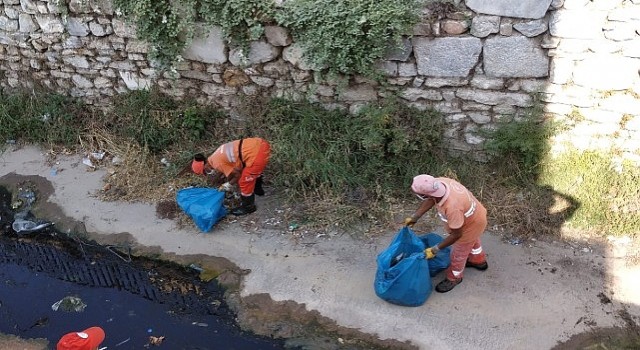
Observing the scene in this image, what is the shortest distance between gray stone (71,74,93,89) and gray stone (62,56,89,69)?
148 mm

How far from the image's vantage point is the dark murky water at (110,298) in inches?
182

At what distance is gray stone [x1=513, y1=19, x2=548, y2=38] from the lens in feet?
16.9

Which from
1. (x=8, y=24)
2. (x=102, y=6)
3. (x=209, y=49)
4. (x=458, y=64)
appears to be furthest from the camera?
(x=8, y=24)

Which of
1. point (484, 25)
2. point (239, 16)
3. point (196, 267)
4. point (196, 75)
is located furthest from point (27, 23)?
point (484, 25)

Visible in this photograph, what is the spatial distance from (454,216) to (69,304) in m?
3.41

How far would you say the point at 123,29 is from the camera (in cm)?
644

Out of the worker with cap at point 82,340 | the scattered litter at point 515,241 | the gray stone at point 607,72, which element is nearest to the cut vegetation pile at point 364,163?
the scattered litter at point 515,241

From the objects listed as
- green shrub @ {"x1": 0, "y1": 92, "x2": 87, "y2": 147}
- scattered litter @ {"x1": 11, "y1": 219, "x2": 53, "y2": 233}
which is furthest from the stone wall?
scattered litter @ {"x1": 11, "y1": 219, "x2": 53, "y2": 233}

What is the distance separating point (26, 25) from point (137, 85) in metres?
1.60

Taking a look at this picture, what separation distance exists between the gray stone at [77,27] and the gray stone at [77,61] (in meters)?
0.32

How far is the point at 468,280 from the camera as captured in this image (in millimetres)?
4824

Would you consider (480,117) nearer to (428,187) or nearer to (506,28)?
(506,28)

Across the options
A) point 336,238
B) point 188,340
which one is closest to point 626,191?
point 336,238

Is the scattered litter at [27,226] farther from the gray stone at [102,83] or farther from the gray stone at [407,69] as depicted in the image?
the gray stone at [407,69]
